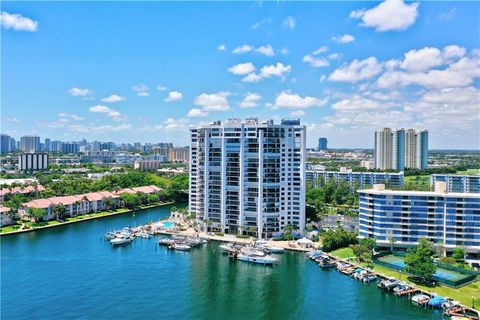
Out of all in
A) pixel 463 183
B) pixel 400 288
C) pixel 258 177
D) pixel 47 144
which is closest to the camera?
pixel 400 288

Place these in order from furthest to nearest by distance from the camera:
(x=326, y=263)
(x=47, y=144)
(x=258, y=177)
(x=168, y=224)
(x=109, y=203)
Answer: (x=47, y=144) < (x=109, y=203) < (x=168, y=224) < (x=258, y=177) < (x=326, y=263)

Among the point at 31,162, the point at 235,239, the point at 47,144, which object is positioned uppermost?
the point at 47,144

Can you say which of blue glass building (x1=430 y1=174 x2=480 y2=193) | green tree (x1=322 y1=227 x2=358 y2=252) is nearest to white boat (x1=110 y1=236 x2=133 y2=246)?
green tree (x1=322 y1=227 x2=358 y2=252)

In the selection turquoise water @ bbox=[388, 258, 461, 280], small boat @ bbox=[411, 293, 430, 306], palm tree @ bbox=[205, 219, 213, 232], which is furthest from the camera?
palm tree @ bbox=[205, 219, 213, 232]

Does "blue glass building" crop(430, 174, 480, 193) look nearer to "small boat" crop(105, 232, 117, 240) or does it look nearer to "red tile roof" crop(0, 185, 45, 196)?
"small boat" crop(105, 232, 117, 240)

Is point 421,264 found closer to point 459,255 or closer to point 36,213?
point 459,255

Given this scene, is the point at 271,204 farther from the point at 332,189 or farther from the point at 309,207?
the point at 332,189

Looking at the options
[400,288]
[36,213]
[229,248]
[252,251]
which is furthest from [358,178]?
[36,213]
